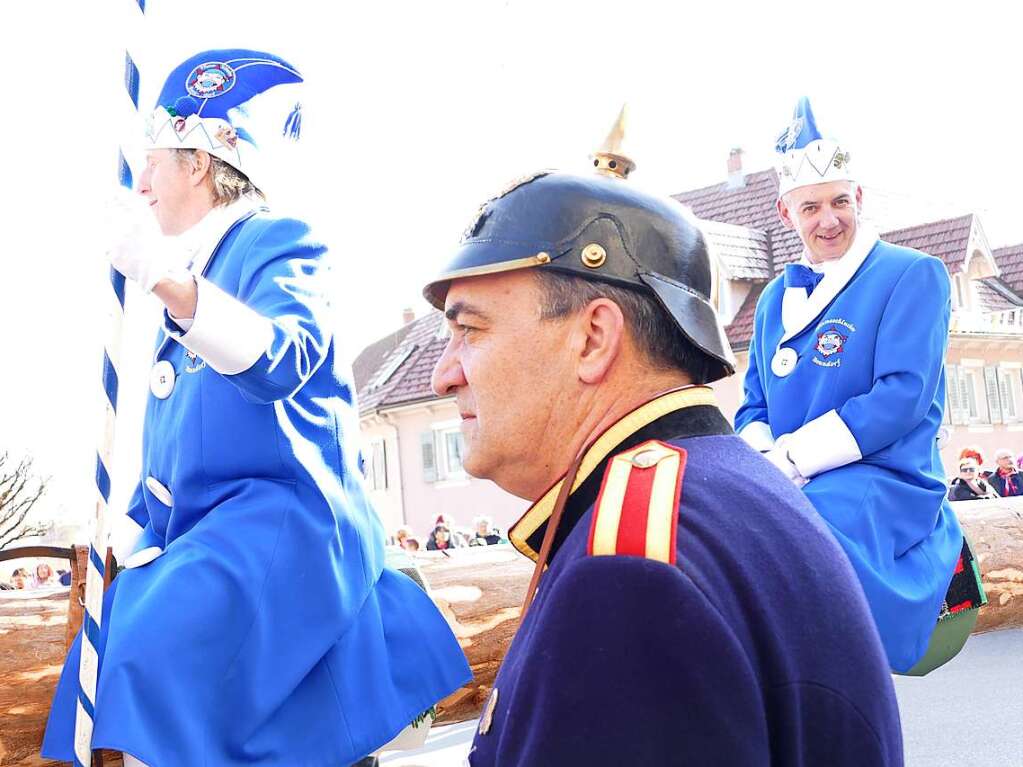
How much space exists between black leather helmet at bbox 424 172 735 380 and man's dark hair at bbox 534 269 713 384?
0.04 feet

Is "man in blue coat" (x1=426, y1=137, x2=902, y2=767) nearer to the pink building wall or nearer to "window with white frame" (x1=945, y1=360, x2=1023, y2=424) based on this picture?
"window with white frame" (x1=945, y1=360, x2=1023, y2=424)

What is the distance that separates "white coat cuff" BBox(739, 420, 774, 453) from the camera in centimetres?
399

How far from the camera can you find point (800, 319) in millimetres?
3934

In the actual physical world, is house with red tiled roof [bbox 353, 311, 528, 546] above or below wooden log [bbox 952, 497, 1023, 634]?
below

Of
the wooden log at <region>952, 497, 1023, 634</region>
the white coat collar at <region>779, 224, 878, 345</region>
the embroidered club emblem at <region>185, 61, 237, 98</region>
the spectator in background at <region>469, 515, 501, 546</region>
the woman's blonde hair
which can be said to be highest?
the embroidered club emblem at <region>185, 61, 237, 98</region>

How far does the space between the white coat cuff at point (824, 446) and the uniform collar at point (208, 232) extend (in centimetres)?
167

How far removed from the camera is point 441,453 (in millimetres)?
30922

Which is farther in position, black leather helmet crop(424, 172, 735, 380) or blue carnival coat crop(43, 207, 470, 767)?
blue carnival coat crop(43, 207, 470, 767)

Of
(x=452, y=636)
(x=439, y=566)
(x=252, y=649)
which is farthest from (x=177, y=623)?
(x=439, y=566)

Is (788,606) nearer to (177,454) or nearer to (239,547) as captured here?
(239,547)

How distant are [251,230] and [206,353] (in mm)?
593

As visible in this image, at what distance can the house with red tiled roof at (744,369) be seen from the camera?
2572 centimetres

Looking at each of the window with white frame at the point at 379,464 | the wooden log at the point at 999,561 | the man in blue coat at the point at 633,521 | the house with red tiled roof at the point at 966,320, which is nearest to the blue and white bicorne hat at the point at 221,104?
the man in blue coat at the point at 633,521

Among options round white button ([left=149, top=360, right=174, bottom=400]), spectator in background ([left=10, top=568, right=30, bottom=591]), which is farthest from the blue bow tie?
spectator in background ([left=10, top=568, right=30, bottom=591])
